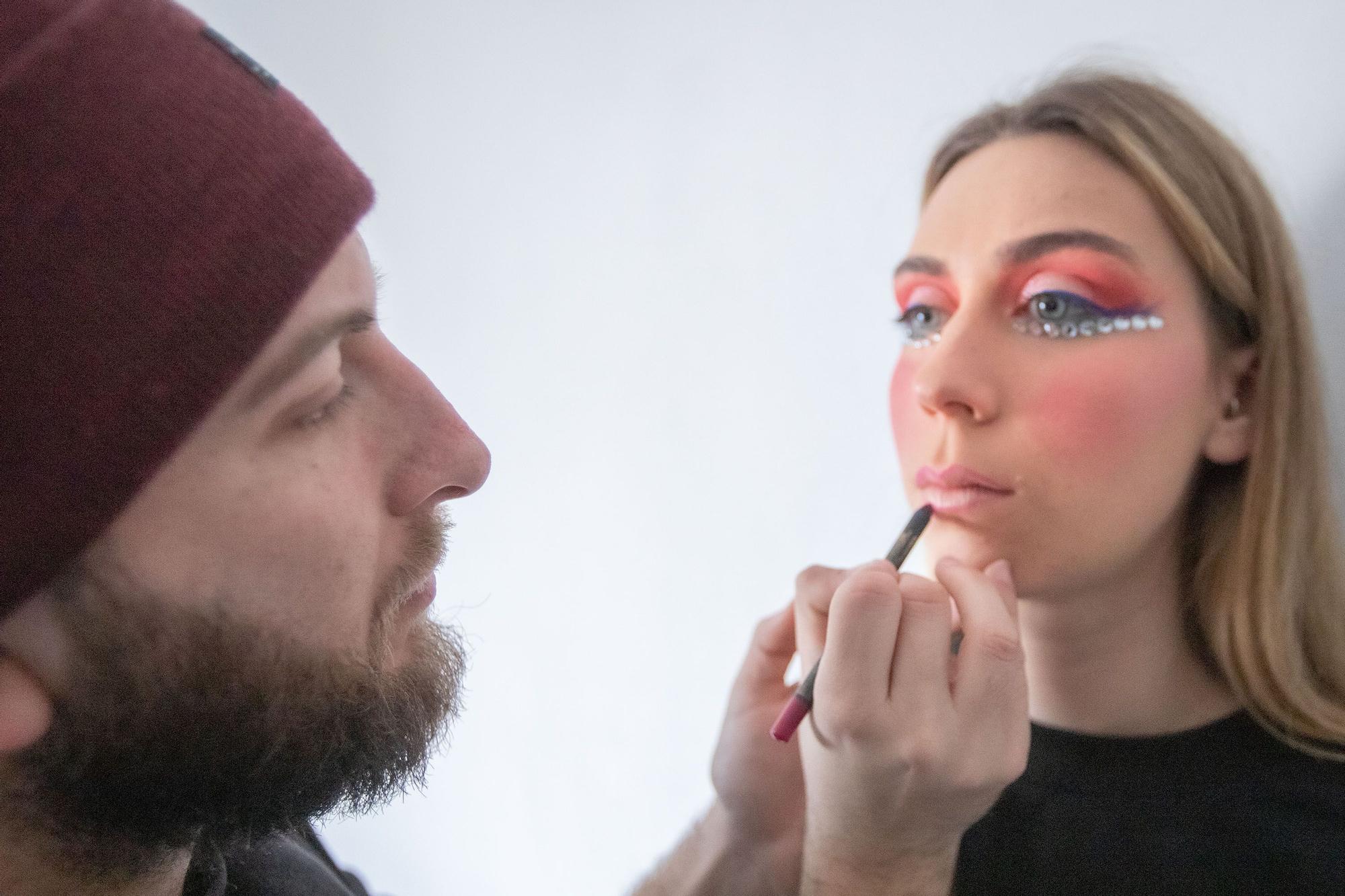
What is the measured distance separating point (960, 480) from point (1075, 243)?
0.23 metres

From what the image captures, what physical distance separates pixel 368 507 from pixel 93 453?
7.2 inches

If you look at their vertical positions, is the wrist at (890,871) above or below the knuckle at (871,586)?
below

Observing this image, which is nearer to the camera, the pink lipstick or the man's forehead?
the man's forehead

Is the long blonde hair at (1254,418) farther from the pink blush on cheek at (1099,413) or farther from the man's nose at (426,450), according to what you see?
the man's nose at (426,450)

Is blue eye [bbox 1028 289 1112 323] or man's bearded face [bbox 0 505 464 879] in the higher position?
blue eye [bbox 1028 289 1112 323]

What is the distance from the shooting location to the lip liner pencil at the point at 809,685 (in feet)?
2.40

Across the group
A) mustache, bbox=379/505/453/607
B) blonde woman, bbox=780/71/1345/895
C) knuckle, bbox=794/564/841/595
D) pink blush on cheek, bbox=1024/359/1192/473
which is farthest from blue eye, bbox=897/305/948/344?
mustache, bbox=379/505/453/607

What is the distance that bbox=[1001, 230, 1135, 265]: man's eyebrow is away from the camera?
804mm

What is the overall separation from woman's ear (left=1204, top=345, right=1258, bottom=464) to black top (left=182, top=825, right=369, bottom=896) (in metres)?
0.92

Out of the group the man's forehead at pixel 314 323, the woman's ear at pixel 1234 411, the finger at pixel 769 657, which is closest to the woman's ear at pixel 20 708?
the man's forehead at pixel 314 323

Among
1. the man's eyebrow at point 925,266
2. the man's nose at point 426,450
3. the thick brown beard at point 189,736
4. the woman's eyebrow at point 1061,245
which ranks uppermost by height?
the woman's eyebrow at point 1061,245

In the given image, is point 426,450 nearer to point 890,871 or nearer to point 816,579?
point 816,579

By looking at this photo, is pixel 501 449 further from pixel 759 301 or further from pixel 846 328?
pixel 846 328

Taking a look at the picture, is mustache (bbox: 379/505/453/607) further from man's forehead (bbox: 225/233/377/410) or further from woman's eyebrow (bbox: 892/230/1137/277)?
woman's eyebrow (bbox: 892/230/1137/277)
